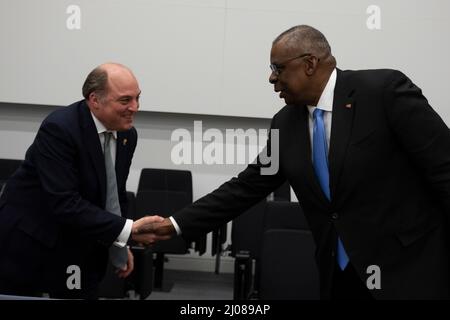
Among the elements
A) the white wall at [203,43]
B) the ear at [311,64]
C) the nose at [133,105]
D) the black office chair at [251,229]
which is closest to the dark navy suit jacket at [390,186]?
the ear at [311,64]

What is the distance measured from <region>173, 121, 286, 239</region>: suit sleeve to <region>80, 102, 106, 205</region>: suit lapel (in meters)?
0.48

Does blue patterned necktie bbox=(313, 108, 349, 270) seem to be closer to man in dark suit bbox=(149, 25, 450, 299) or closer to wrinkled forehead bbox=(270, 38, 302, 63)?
man in dark suit bbox=(149, 25, 450, 299)

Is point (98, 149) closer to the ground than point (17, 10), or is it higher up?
closer to the ground

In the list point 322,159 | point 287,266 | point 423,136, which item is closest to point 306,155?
point 322,159

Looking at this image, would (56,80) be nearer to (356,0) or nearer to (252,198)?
(356,0)

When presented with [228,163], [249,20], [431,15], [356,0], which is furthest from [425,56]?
[228,163]

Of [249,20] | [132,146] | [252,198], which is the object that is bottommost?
[252,198]

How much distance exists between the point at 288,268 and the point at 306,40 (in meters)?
1.92

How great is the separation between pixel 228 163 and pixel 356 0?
197 cm

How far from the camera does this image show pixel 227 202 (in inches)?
120

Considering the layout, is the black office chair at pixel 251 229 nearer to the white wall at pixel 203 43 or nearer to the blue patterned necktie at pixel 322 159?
the white wall at pixel 203 43

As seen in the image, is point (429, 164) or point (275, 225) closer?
point (429, 164)

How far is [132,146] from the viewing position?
3.05 m

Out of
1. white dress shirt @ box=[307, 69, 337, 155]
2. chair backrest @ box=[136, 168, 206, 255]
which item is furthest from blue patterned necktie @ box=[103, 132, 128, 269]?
chair backrest @ box=[136, 168, 206, 255]
